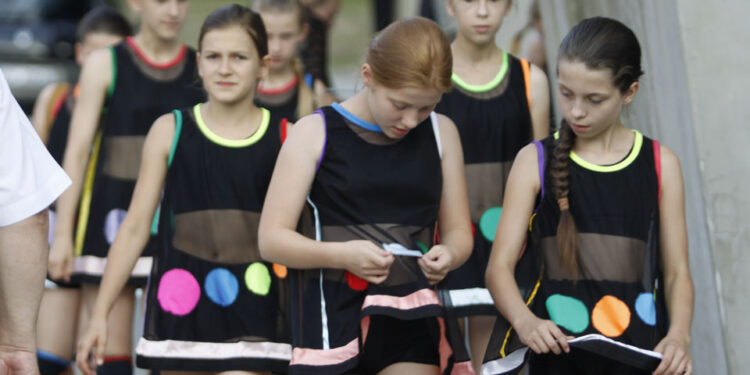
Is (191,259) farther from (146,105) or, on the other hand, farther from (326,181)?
(146,105)

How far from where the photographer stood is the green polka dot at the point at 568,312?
3.46 metres

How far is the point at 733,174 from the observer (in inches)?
173

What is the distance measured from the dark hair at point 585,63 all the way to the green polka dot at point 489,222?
820mm

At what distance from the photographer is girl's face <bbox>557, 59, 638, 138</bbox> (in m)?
3.54

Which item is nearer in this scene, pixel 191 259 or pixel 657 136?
pixel 191 259

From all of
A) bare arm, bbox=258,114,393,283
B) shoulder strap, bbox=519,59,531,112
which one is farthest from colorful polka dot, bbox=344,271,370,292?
shoulder strap, bbox=519,59,531,112

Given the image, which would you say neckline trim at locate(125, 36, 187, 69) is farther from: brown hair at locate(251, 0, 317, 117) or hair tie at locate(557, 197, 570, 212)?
hair tie at locate(557, 197, 570, 212)

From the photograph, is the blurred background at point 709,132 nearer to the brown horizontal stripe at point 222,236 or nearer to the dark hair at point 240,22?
the dark hair at point 240,22

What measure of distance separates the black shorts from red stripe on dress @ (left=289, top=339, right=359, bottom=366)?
37 millimetres

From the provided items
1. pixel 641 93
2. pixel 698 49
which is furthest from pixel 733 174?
pixel 641 93

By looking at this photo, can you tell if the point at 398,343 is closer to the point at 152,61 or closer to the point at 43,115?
the point at 152,61

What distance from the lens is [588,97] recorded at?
11.6 feet

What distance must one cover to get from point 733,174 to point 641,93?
34.0 inches

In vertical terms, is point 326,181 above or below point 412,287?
above
